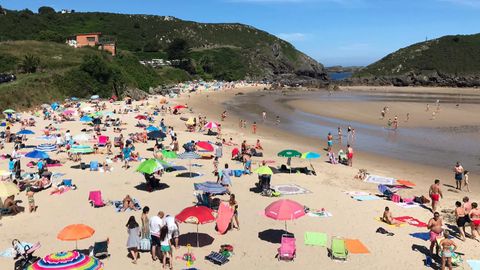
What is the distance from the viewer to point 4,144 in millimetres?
25906

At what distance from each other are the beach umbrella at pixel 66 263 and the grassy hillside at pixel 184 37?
3692 inches

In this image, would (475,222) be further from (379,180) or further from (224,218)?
(224,218)

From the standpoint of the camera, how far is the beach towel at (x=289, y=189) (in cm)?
1739

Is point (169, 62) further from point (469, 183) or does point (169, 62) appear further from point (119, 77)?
point (469, 183)

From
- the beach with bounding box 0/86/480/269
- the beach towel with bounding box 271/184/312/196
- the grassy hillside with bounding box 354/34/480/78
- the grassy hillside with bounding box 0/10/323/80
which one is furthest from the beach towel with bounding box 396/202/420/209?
the grassy hillside with bounding box 354/34/480/78

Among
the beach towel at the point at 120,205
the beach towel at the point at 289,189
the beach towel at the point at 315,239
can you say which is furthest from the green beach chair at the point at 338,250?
the beach towel at the point at 120,205

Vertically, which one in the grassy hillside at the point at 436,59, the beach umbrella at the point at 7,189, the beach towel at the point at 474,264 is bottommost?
the beach towel at the point at 474,264

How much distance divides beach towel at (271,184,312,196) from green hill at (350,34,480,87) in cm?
10747

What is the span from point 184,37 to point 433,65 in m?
80.0

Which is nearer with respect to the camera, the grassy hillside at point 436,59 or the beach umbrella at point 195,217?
the beach umbrella at point 195,217

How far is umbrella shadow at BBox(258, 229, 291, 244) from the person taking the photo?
1272 centimetres

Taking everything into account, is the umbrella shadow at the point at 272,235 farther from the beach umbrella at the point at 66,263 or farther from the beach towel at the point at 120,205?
the beach umbrella at the point at 66,263

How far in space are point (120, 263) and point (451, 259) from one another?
889 cm

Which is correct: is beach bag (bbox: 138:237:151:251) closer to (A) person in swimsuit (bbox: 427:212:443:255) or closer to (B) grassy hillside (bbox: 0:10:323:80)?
(A) person in swimsuit (bbox: 427:212:443:255)
